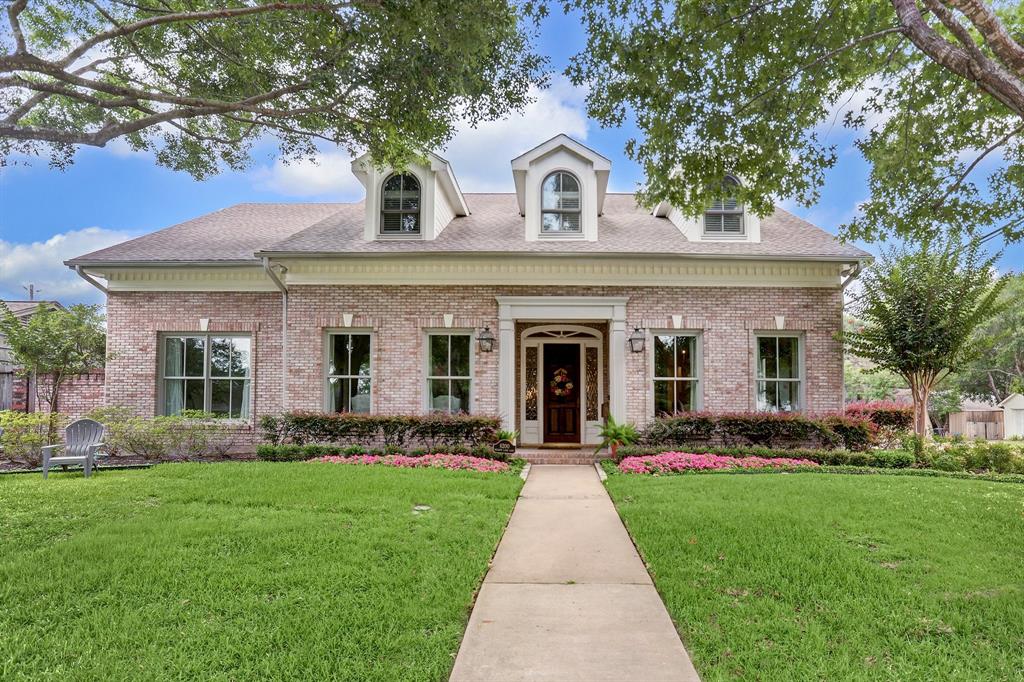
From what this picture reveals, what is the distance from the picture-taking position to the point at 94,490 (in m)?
7.39

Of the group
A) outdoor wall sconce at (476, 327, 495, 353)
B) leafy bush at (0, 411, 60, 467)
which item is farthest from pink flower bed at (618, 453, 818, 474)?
leafy bush at (0, 411, 60, 467)

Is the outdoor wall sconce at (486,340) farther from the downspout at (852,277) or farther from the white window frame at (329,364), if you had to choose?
the downspout at (852,277)

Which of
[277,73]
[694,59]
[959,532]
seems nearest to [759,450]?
[959,532]

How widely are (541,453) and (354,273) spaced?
5328 mm

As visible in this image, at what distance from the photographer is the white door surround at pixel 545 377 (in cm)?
1369

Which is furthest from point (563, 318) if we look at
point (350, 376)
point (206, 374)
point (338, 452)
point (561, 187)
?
point (206, 374)

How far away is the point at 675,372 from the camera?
12.3 meters

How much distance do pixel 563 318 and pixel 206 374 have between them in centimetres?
773

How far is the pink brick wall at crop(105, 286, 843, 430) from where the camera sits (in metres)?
12.0

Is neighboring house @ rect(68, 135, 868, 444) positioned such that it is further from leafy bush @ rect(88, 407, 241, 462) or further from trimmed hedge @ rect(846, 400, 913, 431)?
trimmed hedge @ rect(846, 400, 913, 431)

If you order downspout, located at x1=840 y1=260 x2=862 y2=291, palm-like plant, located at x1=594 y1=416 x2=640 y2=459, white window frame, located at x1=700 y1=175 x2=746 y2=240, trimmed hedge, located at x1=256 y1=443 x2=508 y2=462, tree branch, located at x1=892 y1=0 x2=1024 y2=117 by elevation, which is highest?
white window frame, located at x1=700 y1=175 x2=746 y2=240

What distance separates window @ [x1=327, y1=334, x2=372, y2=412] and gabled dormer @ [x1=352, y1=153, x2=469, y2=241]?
2.31 metres

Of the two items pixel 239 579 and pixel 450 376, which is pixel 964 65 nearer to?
pixel 239 579

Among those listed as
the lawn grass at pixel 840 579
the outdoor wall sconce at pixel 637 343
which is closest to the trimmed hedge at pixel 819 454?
the outdoor wall sconce at pixel 637 343
